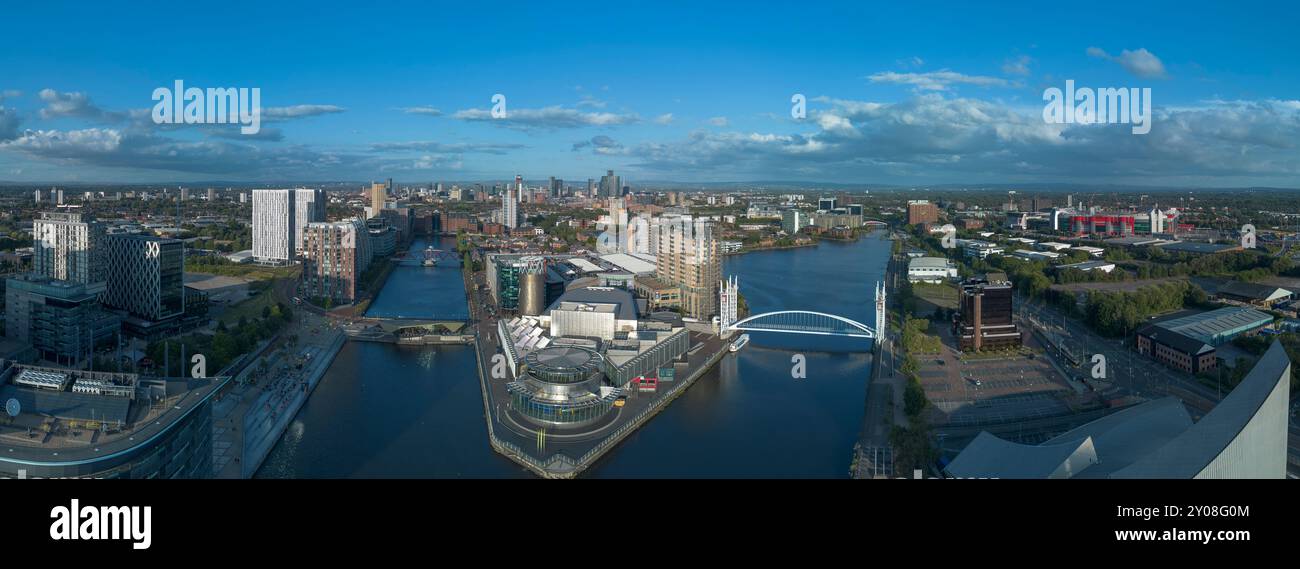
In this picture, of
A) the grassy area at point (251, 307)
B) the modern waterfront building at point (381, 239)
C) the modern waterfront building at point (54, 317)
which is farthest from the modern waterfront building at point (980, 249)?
the modern waterfront building at point (54, 317)

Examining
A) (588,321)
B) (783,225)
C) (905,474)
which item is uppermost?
(783,225)

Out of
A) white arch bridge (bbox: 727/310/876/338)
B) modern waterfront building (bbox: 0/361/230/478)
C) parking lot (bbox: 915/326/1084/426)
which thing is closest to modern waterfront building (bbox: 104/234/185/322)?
modern waterfront building (bbox: 0/361/230/478)

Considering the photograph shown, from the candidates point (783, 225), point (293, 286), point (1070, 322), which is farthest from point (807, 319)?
point (783, 225)

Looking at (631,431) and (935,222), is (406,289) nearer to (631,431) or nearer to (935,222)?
(631,431)

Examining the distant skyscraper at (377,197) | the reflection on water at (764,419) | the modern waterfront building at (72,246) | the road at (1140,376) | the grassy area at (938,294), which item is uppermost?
the distant skyscraper at (377,197)

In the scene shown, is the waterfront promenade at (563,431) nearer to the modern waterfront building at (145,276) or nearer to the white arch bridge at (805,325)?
the white arch bridge at (805,325)

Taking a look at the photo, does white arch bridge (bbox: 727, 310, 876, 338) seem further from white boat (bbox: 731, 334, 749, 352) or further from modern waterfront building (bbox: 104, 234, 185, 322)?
modern waterfront building (bbox: 104, 234, 185, 322)
